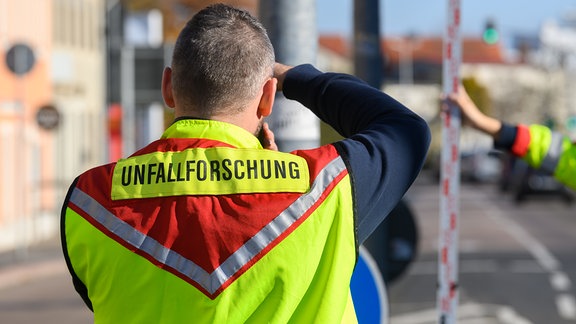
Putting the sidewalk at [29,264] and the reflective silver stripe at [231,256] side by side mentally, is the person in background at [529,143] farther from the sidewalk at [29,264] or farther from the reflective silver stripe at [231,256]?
the sidewalk at [29,264]

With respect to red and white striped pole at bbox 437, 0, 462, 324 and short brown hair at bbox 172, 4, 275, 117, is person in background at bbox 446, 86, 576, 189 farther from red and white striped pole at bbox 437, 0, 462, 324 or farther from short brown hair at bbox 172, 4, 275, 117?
short brown hair at bbox 172, 4, 275, 117

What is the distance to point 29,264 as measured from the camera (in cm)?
1981

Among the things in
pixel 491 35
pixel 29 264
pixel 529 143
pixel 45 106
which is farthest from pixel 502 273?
pixel 491 35

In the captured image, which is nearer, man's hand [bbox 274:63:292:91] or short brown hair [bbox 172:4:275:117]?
short brown hair [bbox 172:4:275:117]

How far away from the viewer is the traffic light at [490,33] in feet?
110

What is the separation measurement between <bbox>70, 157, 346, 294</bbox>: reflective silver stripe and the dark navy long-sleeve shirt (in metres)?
0.06

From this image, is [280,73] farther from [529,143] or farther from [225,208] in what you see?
[529,143]

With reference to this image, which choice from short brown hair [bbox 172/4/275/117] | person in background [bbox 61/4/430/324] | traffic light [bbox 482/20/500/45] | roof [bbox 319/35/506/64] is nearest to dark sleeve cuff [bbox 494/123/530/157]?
person in background [bbox 61/4/430/324]

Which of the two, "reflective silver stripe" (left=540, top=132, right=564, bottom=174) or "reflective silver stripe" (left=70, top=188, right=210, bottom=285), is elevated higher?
"reflective silver stripe" (left=70, top=188, right=210, bottom=285)

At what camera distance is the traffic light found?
3361 cm

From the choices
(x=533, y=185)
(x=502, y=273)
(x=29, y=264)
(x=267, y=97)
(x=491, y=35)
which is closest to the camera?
(x=267, y=97)

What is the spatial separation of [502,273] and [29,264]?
708 centimetres

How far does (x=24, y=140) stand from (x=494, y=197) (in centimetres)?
2780

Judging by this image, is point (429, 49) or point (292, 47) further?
point (429, 49)
